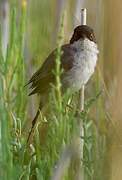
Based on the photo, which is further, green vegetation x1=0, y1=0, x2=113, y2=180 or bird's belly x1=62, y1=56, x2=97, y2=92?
bird's belly x1=62, y1=56, x2=97, y2=92

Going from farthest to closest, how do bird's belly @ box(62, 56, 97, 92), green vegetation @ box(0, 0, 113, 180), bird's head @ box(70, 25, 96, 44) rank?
bird's belly @ box(62, 56, 97, 92)
bird's head @ box(70, 25, 96, 44)
green vegetation @ box(0, 0, 113, 180)

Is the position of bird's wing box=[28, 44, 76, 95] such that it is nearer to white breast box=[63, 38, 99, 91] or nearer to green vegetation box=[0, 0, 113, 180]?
white breast box=[63, 38, 99, 91]

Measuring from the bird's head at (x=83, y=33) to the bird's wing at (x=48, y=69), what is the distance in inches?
1.5

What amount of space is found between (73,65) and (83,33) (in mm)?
140

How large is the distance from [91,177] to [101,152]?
0.06 m

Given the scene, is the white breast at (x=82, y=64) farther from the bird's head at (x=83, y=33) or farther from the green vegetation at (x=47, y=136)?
the green vegetation at (x=47, y=136)

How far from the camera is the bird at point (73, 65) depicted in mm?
1624

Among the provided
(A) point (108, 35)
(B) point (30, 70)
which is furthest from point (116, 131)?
(B) point (30, 70)

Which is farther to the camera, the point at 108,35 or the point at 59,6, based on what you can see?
the point at 59,6

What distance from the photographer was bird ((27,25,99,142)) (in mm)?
1624

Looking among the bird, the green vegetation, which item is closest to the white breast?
the bird

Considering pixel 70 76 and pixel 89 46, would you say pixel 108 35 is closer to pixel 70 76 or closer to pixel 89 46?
pixel 89 46

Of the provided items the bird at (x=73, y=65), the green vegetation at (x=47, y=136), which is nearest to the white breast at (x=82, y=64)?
the bird at (x=73, y=65)

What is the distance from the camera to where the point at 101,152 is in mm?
1203
